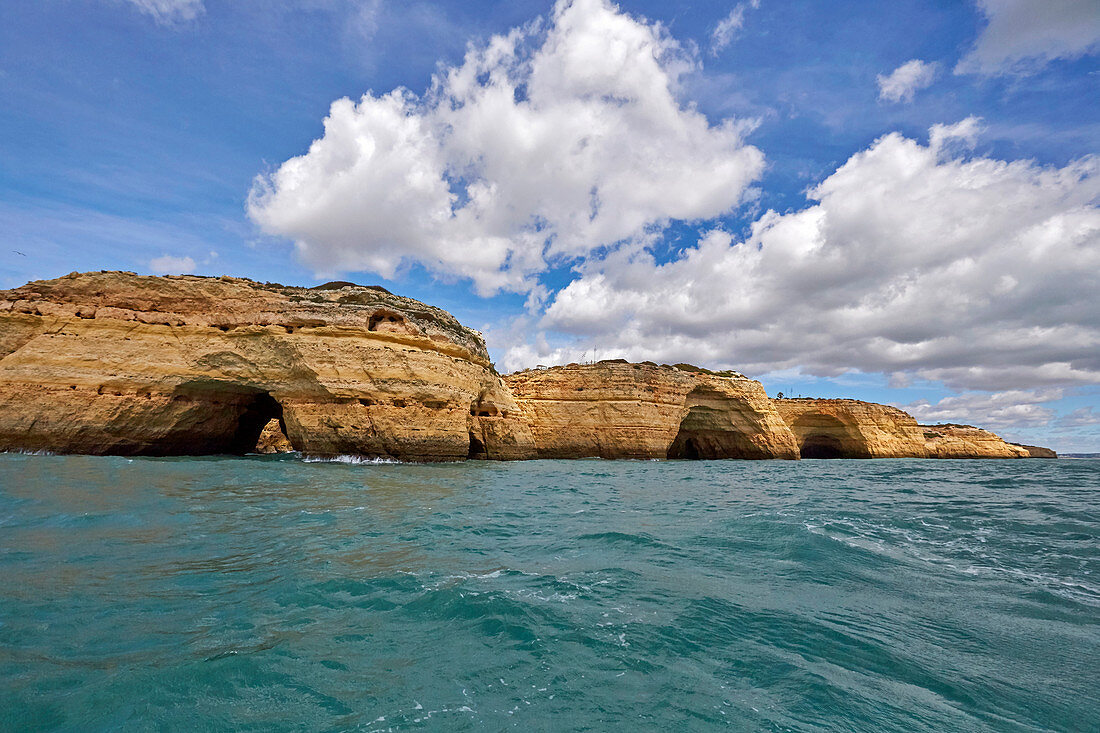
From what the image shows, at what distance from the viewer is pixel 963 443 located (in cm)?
5062

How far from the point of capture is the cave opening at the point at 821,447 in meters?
42.2

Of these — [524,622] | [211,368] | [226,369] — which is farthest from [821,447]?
Result: [524,622]

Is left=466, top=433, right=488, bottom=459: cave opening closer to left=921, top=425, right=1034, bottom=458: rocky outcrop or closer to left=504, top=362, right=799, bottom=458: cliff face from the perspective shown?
left=504, top=362, right=799, bottom=458: cliff face

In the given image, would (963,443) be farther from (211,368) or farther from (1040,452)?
(211,368)

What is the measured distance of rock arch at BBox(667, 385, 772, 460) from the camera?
31.4 metres

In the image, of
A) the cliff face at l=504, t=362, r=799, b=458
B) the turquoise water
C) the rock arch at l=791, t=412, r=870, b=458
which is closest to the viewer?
the turquoise water

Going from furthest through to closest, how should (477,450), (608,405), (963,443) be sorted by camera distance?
1. (963,443)
2. (608,405)
3. (477,450)

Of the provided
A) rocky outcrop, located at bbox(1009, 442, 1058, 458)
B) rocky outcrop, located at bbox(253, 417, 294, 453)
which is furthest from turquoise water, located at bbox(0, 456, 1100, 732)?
rocky outcrop, located at bbox(1009, 442, 1058, 458)

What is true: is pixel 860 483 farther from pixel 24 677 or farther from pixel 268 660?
pixel 24 677

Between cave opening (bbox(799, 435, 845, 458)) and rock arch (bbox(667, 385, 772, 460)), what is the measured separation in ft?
39.9

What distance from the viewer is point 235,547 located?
17.0 feet

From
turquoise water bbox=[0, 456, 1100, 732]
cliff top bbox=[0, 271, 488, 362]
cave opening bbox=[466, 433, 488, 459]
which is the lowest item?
turquoise water bbox=[0, 456, 1100, 732]

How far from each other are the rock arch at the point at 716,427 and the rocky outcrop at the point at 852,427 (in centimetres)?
772

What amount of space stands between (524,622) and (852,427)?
4390cm
